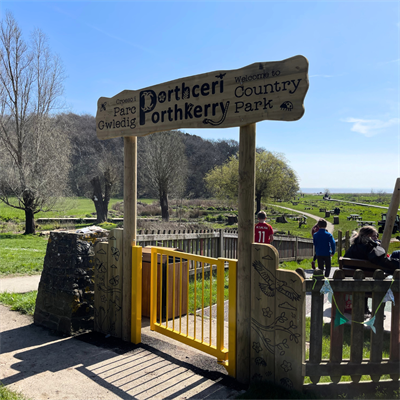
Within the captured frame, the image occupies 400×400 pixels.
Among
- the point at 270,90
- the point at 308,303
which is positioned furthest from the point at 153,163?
the point at 270,90

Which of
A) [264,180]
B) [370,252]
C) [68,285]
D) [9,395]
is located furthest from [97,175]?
→ [9,395]

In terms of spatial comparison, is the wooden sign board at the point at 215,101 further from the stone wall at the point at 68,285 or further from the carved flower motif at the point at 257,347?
the carved flower motif at the point at 257,347

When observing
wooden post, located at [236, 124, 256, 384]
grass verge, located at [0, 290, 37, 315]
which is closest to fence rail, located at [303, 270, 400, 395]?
wooden post, located at [236, 124, 256, 384]

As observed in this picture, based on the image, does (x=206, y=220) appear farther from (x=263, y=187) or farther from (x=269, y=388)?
(x=269, y=388)

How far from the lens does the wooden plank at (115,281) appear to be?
200 inches

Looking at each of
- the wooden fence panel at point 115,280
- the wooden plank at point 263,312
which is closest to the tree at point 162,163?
the wooden fence panel at point 115,280

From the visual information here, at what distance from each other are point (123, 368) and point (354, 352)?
250 cm

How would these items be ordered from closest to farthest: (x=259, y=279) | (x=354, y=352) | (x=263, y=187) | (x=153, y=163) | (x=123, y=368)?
1. (x=354, y=352)
2. (x=259, y=279)
3. (x=123, y=368)
4. (x=153, y=163)
5. (x=263, y=187)

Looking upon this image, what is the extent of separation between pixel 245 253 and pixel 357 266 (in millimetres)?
2909

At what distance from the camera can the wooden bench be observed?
18.4 feet

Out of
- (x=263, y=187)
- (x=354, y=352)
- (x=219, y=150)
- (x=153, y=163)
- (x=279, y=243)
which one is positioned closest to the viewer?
(x=354, y=352)

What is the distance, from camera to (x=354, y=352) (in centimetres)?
343

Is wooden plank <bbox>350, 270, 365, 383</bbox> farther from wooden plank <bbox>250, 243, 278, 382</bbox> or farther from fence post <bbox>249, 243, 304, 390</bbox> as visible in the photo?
wooden plank <bbox>250, 243, 278, 382</bbox>

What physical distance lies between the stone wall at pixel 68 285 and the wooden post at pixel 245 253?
2613 mm
